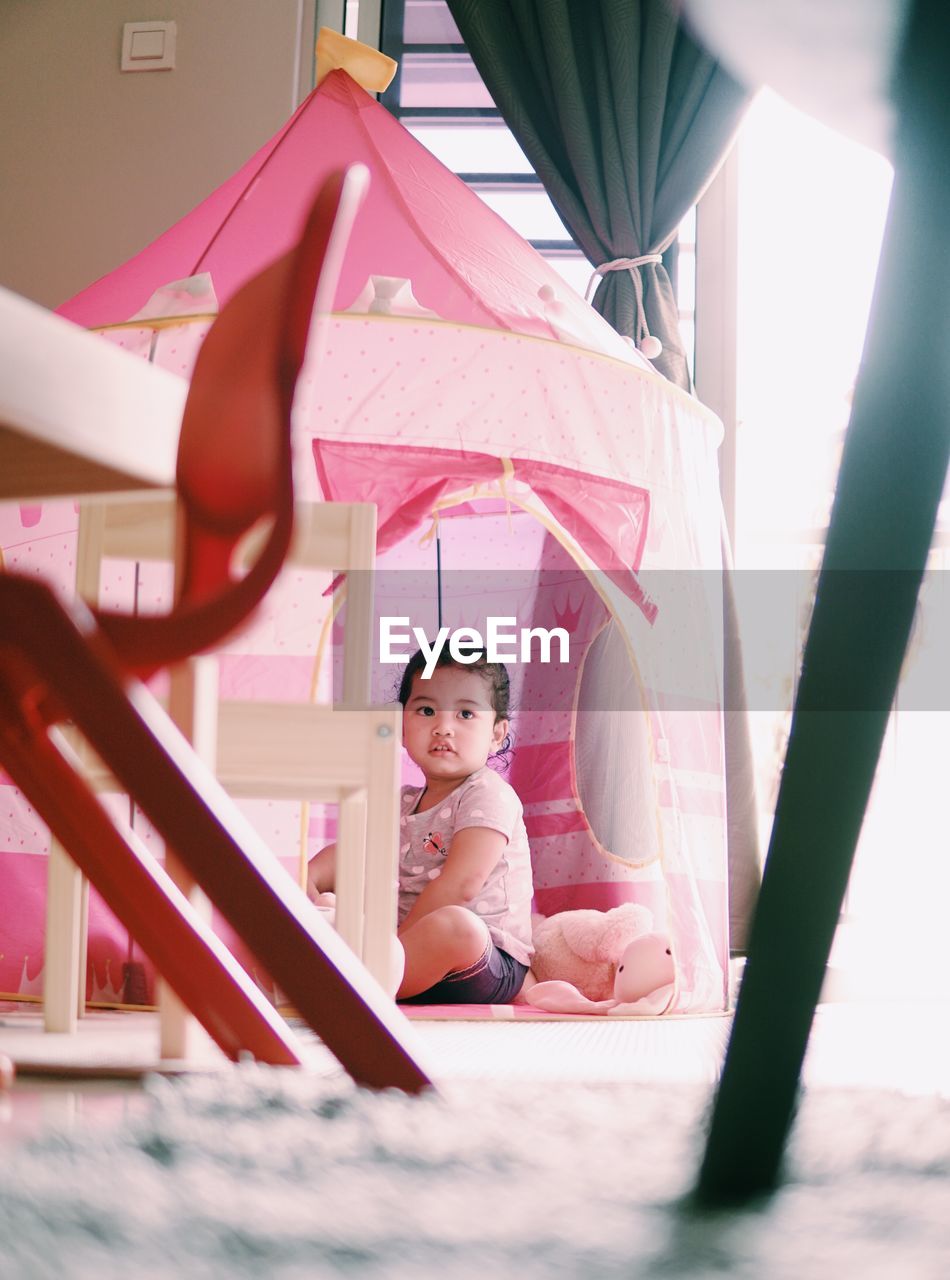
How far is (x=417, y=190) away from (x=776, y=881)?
1873 millimetres

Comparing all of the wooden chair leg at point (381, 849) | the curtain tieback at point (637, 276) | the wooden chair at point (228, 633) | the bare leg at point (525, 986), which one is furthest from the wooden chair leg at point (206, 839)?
the curtain tieback at point (637, 276)

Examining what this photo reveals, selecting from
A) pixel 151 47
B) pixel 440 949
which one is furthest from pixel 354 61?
pixel 440 949

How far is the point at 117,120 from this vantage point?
2.83 m

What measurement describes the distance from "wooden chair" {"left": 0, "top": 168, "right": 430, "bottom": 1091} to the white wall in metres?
2.24

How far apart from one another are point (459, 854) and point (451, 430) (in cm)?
70

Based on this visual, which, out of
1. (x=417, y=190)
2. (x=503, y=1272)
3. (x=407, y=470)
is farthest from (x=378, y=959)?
(x=417, y=190)

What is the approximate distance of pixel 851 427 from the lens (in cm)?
40

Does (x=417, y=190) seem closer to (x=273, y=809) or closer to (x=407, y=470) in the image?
(x=407, y=470)

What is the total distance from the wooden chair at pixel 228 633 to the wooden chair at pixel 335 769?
46 cm

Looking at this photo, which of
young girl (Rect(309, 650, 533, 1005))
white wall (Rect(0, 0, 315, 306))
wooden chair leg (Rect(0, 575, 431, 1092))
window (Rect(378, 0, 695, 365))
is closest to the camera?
wooden chair leg (Rect(0, 575, 431, 1092))

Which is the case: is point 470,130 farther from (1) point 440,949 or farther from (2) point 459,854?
(1) point 440,949
